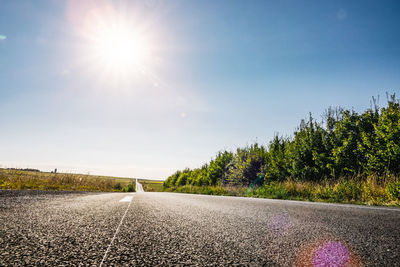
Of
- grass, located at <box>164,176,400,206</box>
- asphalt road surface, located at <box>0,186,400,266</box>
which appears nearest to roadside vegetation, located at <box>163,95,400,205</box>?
grass, located at <box>164,176,400,206</box>

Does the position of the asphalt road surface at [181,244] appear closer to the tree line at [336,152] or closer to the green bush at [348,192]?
the green bush at [348,192]

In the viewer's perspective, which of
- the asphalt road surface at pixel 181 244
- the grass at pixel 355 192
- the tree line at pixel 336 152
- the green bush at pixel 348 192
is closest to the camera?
the asphalt road surface at pixel 181 244

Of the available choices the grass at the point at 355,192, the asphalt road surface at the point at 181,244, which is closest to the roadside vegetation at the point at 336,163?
the grass at the point at 355,192

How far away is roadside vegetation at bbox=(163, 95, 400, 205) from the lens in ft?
26.5

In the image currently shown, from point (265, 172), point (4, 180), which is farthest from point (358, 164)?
point (4, 180)

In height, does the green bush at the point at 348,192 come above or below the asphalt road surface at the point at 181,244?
below

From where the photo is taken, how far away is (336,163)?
45.2 feet

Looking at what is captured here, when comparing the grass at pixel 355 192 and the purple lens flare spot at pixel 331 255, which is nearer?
the purple lens flare spot at pixel 331 255

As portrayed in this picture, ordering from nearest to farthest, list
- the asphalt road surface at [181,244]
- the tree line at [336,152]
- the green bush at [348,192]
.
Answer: the asphalt road surface at [181,244] → the green bush at [348,192] → the tree line at [336,152]

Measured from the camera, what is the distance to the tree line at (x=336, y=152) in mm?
11102

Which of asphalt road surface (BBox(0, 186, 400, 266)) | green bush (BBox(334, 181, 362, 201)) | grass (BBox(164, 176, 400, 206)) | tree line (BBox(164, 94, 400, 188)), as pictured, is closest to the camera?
asphalt road surface (BBox(0, 186, 400, 266))

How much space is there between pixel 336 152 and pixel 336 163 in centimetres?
75

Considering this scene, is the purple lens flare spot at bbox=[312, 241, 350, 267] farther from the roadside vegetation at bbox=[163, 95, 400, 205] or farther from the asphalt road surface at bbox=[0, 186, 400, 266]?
the roadside vegetation at bbox=[163, 95, 400, 205]

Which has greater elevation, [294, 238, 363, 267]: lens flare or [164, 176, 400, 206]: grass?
[294, 238, 363, 267]: lens flare
